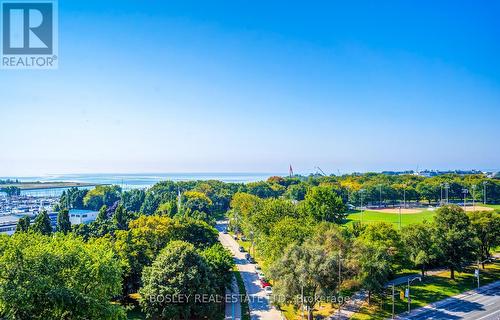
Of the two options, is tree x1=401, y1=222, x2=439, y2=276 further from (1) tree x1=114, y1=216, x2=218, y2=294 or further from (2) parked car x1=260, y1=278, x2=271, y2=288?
(1) tree x1=114, y1=216, x2=218, y2=294

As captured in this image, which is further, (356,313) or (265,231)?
(265,231)

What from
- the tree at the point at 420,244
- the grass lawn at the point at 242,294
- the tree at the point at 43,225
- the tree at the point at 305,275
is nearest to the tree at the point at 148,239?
the grass lawn at the point at 242,294

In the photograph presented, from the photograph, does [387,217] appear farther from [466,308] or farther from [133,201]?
[133,201]

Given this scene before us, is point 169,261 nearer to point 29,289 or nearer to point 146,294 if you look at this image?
point 146,294

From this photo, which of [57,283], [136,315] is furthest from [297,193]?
[57,283]

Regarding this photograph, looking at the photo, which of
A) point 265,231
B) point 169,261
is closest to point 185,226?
point 265,231

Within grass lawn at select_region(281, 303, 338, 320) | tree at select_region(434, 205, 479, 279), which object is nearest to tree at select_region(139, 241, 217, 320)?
grass lawn at select_region(281, 303, 338, 320)
